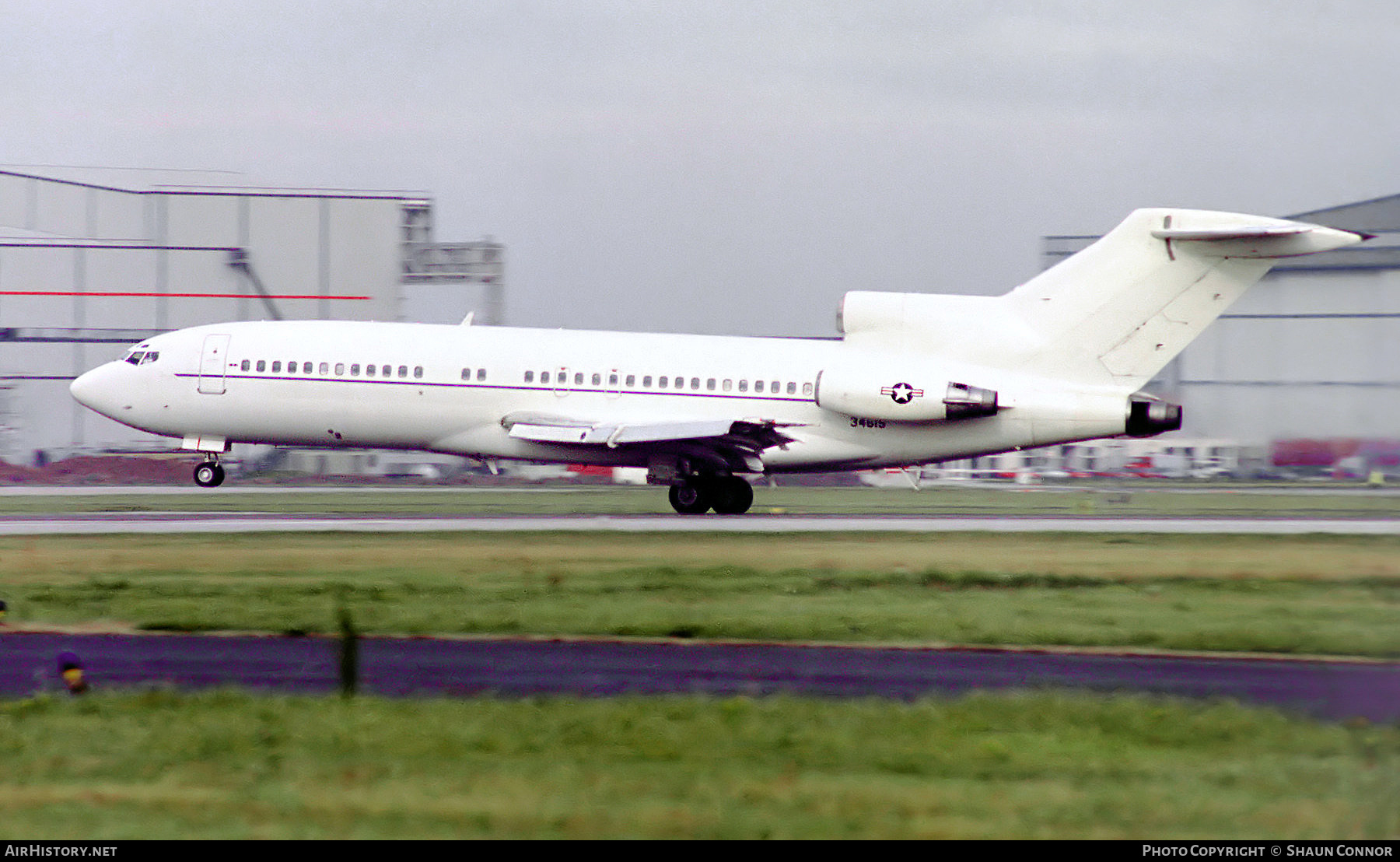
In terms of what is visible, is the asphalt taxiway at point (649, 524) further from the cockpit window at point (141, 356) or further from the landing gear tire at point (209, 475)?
the cockpit window at point (141, 356)

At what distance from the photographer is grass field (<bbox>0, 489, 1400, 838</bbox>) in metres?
8.50

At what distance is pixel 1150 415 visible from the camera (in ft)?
99.8

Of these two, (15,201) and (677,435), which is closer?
(677,435)

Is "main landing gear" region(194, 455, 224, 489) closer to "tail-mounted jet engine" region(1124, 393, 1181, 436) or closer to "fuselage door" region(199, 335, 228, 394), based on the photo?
"fuselage door" region(199, 335, 228, 394)

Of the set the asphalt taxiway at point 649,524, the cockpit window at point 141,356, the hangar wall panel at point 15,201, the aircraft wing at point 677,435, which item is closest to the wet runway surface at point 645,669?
the asphalt taxiway at point 649,524

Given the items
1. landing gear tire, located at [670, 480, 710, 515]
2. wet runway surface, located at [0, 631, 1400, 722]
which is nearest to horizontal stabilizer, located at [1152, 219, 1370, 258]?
landing gear tire, located at [670, 480, 710, 515]

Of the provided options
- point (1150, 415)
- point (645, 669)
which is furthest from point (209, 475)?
point (645, 669)

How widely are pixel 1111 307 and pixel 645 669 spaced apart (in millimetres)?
19240

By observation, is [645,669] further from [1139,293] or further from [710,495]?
[1139,293]

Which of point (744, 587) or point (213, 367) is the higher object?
point (213, 367)

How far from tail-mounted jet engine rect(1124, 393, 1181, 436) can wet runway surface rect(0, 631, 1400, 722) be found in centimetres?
1577

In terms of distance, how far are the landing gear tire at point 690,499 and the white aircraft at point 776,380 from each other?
4 centimetres

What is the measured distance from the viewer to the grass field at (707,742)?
850cm
